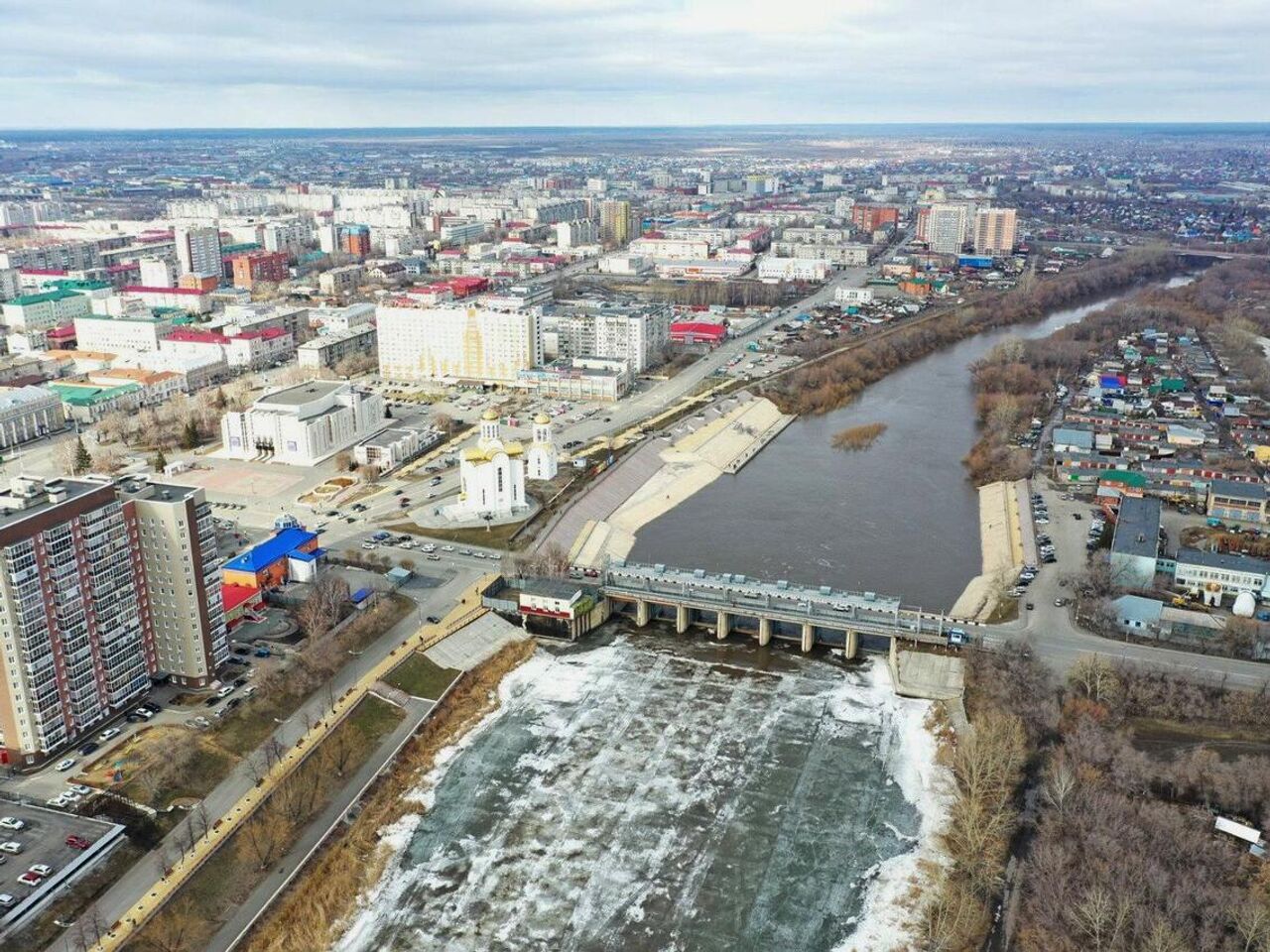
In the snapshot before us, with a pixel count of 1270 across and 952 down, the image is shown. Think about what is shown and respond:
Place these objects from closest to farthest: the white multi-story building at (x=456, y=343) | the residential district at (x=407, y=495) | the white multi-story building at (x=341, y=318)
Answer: the residential district at (x=407, y=495)
the white multi-story building at (x=456, y=343)
the white multi-story building at (x=341, y=318)

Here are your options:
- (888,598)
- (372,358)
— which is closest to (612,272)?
(372,358)

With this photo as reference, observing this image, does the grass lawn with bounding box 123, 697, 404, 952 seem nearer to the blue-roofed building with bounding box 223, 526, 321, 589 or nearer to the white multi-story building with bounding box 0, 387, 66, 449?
the blue-roofed building with bounding box 223, 526, 321, 589

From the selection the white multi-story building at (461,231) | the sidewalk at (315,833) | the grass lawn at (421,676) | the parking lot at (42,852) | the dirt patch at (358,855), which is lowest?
the dirt patch at (358,855)

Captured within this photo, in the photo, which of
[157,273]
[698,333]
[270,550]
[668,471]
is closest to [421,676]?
[270,550]

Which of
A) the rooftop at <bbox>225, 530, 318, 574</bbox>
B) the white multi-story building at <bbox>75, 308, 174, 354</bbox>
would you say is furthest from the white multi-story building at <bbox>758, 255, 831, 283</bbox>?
the rooftop at <bbox>225, 530, 318, 574</bbox>

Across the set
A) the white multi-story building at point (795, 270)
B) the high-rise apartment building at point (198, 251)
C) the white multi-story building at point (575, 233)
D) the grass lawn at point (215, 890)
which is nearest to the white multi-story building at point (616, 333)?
the white multi-story building at point (795, 270)

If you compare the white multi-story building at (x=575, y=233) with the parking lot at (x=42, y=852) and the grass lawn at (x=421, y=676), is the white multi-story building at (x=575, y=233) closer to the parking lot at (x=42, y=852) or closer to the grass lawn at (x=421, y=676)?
the grass lawn at (x=421, y=676)
